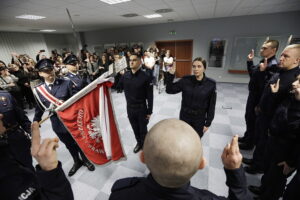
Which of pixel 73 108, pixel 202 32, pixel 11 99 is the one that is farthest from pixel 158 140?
pixel 202 32

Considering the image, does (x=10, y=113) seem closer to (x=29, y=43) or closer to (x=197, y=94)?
(x=197, y=94)

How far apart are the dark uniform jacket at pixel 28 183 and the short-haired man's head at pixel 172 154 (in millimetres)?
417

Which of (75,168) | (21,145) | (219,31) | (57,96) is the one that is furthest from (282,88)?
(219,31)

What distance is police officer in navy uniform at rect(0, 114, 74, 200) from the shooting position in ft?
2.00

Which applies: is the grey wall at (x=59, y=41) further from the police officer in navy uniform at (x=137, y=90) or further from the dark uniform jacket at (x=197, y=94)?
the dark uniform jacket at (x=197, y=94)

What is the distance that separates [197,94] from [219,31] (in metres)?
5.94

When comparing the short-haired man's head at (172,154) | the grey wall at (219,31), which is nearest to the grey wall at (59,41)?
the grey wall at (219,31)

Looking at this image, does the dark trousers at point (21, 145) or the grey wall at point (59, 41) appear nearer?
the dark trousers at point (21, 145)

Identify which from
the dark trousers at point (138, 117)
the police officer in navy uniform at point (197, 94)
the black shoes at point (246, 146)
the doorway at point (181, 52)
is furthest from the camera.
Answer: the doorway at point (181, 52)

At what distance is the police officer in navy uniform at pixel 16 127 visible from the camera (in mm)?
1673

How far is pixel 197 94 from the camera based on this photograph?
6.19 feet

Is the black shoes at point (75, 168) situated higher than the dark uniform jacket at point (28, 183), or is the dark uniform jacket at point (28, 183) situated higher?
the dark uniform jacket at point (28, 183)

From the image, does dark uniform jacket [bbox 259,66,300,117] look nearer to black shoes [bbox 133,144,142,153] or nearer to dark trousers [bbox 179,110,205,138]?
dark trousers [bbox 179,110,205,138]

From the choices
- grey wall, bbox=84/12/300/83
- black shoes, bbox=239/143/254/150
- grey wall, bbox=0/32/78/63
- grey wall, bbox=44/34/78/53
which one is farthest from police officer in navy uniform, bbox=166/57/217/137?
grey wall, bbox=44/34/78/53
